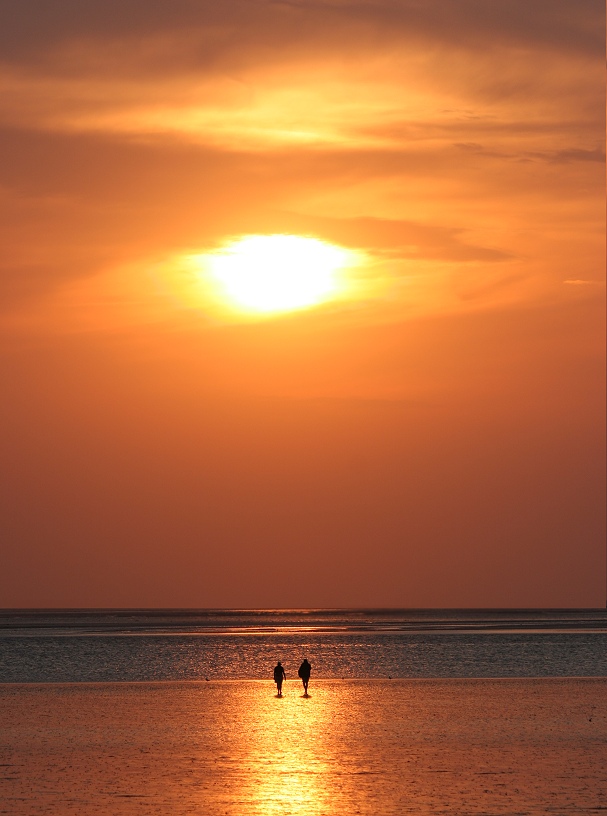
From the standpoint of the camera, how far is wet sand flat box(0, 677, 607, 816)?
22156mm

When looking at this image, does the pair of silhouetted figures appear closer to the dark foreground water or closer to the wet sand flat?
the wet sand flat

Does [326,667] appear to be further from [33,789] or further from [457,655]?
Result: [33,789]

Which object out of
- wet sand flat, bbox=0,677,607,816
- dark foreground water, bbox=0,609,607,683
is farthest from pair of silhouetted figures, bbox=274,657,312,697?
dark foreground water, bbox=0,609,607,683

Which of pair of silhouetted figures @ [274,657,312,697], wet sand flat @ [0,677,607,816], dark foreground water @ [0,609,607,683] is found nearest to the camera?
wet sand flat @ [0,677,607,816]

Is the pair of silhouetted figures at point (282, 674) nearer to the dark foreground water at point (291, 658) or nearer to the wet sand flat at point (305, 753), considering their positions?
the wet sand flat at point (305, 753)

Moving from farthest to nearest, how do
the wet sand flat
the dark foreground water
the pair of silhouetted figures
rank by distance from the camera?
the dark foreground water < the pair of silhouetted figures < the wet sand flat

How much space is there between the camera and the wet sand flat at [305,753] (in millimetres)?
22156

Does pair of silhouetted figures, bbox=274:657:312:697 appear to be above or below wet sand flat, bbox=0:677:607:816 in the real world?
above

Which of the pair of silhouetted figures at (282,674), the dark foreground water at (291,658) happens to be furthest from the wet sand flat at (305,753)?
the dark foreground water at (291,658)

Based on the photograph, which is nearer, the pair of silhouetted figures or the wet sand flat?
the wet sand flat

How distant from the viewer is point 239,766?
2672 centimetres

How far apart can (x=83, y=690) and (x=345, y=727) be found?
2059cm

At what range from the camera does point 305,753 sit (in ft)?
94.5

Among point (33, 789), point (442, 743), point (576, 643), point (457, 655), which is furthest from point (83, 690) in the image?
point (576, 643)
